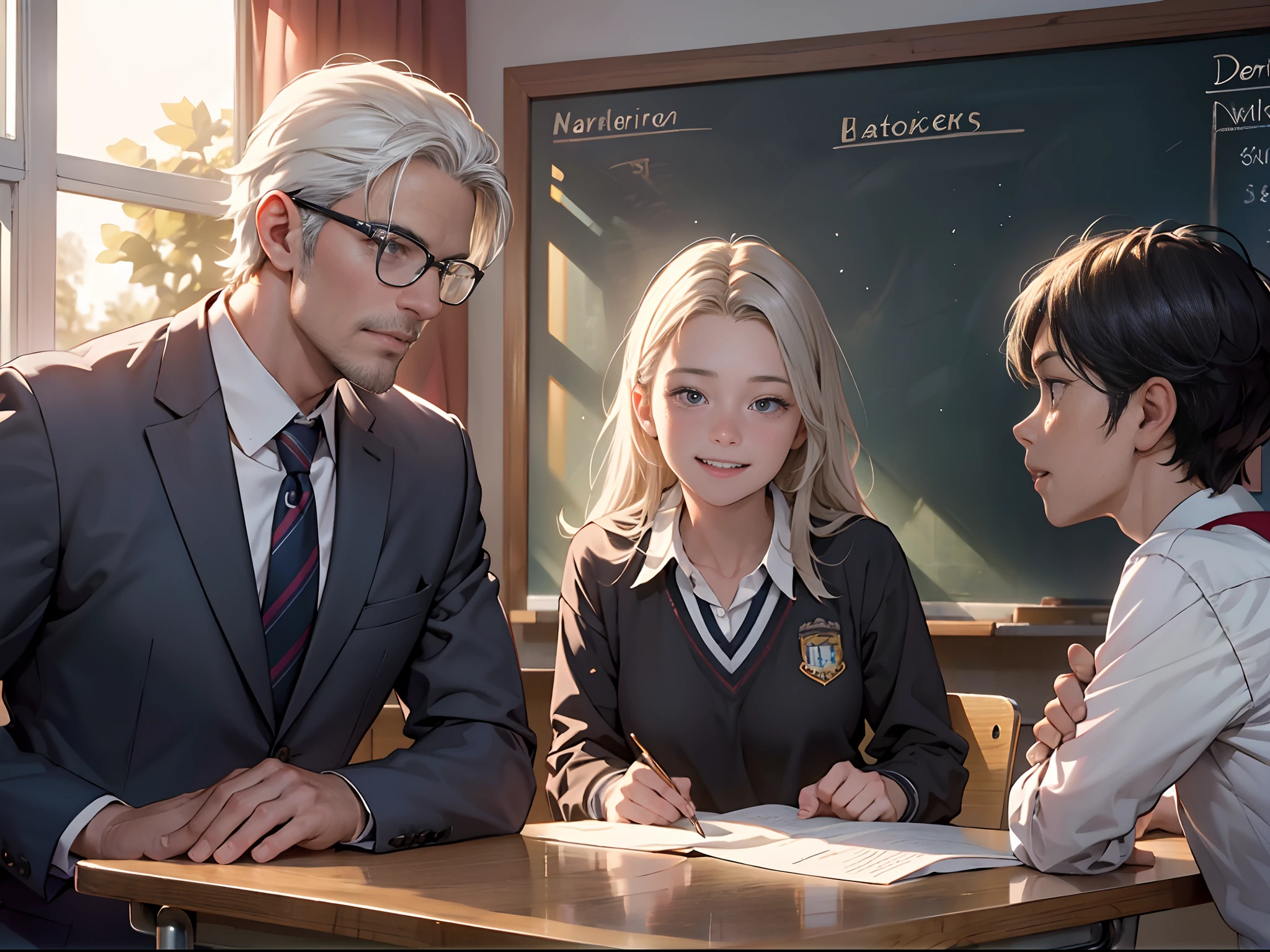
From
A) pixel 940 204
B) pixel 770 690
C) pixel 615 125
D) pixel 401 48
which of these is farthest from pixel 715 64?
pixel 770 690

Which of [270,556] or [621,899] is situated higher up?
[270,556]

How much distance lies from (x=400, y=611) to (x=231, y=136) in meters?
1.91

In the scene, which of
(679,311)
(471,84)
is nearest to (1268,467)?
(679,311)

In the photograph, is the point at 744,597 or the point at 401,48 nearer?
the point at 744,597

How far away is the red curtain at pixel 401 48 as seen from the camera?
277cm

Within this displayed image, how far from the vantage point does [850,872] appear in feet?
3.70

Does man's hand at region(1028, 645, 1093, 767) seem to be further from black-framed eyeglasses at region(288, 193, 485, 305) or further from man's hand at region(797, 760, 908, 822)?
black-framed eyeglasses at region(288, 193, 485, 305)

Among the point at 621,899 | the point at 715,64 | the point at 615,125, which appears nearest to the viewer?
the point at 621,899

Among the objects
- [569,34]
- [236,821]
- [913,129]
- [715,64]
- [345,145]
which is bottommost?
[236,821]

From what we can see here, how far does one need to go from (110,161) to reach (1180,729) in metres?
2.58

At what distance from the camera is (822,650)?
1.75 metres

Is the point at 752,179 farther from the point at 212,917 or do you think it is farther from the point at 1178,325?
the point at 212,917

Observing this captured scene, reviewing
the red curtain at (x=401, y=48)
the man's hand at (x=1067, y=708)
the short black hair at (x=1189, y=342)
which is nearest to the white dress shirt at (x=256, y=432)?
the man's hand at (x=1067, y=708)

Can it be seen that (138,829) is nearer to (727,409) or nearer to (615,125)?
(727,409)
